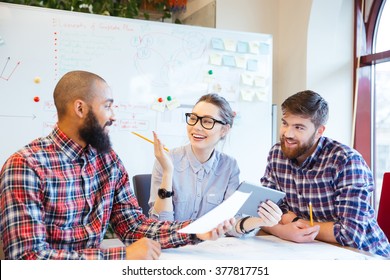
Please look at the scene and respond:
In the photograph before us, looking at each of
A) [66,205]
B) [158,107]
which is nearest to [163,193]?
[66,205]

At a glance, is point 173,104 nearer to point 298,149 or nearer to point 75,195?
point 298,149

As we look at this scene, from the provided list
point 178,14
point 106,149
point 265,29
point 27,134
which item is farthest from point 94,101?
point 178,14

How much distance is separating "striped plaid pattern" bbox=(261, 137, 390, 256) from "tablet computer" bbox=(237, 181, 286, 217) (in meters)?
0.30

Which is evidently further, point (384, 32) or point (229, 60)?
point (384, 32)

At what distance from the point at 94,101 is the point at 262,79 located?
2.31 m

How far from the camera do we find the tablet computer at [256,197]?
1.53m

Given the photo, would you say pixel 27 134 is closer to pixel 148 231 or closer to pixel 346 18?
pixel 148 231

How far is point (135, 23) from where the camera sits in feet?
10.4

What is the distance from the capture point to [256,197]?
1580 mm

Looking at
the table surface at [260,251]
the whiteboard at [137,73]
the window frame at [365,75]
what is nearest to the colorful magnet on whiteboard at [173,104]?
the whiteboard at [137,73]

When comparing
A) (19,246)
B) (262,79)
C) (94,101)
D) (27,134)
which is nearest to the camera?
(19,246)

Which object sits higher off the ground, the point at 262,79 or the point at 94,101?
the point at 262,79

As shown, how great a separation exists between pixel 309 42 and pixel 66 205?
2807 millimetres

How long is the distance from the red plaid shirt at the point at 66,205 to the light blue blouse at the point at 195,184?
408 millimetres
